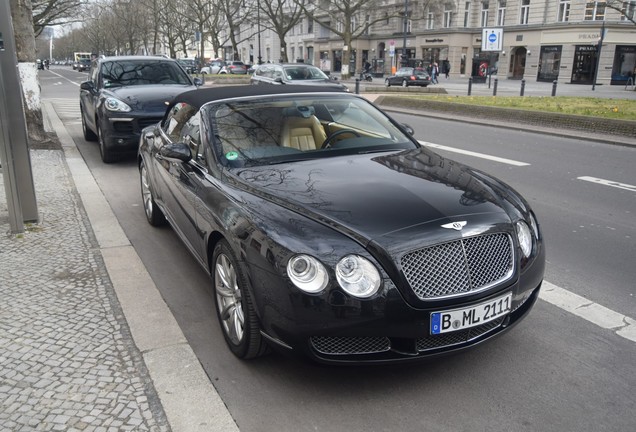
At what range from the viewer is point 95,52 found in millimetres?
119312

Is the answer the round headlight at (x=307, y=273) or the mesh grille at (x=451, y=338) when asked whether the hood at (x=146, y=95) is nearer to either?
the round headlight at (x=307, y=273)

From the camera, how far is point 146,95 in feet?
31.9

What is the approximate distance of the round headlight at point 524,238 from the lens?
3316 millimetres

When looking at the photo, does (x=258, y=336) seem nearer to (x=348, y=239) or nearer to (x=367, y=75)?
(x=348, y=239)

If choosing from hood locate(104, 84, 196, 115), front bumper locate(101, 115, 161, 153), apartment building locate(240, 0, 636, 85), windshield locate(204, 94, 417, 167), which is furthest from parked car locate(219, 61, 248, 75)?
windshield locate(204, 94, 417, 167)

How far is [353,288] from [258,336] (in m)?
0.74

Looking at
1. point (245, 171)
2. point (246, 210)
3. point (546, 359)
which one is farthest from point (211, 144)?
point (546, 359)

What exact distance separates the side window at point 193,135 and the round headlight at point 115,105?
4.95 meters

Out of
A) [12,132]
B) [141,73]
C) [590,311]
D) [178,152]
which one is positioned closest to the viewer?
[590,311]

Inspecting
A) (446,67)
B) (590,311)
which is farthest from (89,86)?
(446,67)

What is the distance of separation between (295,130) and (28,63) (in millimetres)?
8124

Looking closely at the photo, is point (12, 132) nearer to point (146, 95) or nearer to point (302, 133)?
point (302, 133)

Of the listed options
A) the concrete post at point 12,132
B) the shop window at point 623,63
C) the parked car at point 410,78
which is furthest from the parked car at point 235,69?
the concrete post at point 12,132

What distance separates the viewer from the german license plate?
2.92 m
